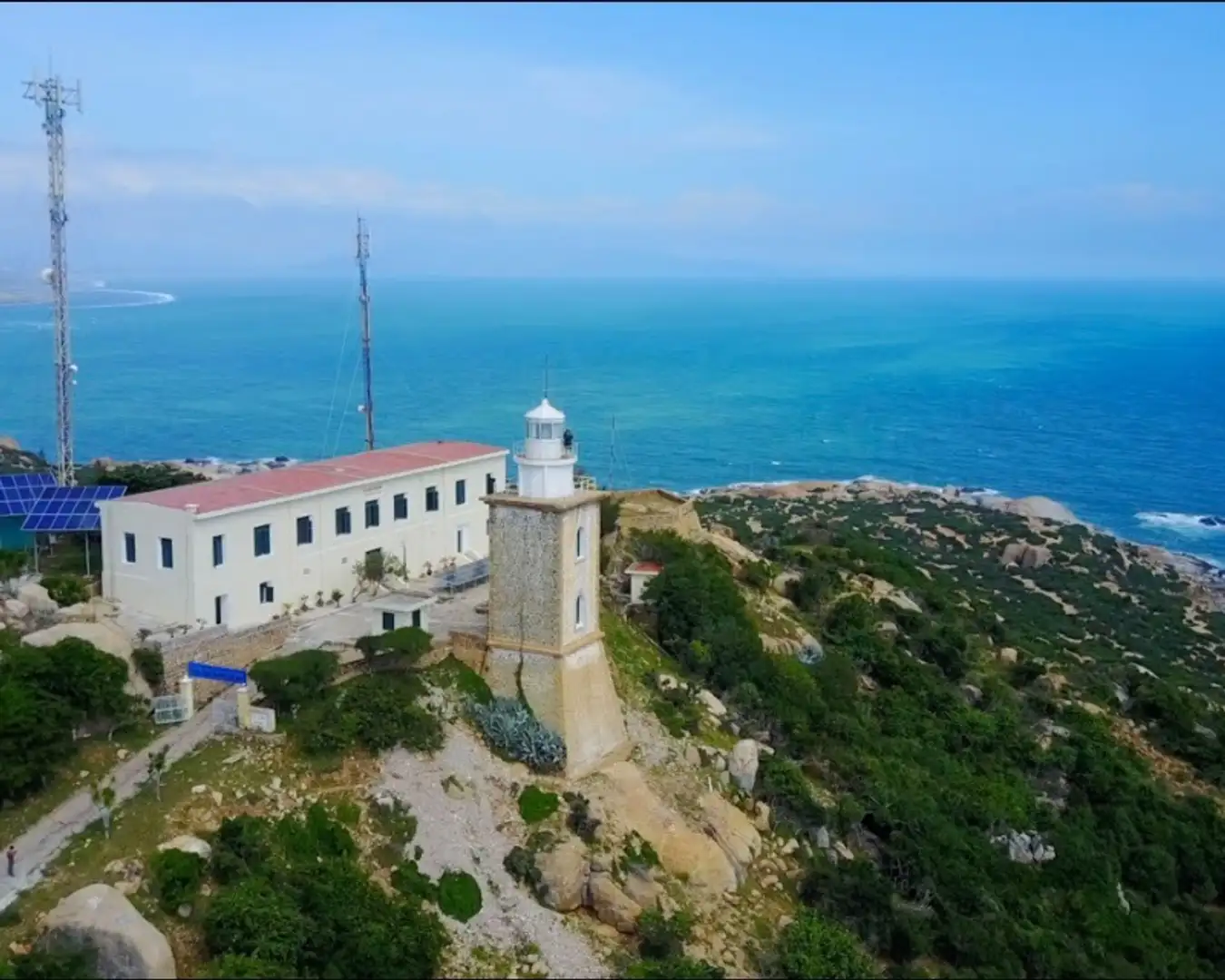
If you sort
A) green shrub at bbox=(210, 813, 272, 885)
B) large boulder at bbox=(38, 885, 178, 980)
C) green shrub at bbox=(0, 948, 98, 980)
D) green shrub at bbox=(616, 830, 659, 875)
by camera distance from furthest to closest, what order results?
green shrub at bbox=(616, 830, 659, 875) → green shrub at bbox=(210, 813, 272, 885) → large boulder at bbox=(38, 885, 178, 980) → green shrub at bbox=(0, 948, 98, 980)

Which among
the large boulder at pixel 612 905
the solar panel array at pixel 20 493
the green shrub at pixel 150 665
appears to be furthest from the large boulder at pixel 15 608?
the large boulder at pixel 612 905

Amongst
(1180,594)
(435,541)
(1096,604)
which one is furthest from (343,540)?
(1180,594)

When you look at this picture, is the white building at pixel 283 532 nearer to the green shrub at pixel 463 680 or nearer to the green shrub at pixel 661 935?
the green shrub at pixel 463 680

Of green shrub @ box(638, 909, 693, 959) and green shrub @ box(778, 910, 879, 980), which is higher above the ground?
green shrub @ box(638, 909, 693, 959)

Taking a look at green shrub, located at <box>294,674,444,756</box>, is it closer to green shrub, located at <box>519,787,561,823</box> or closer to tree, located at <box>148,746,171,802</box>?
green shrub, located at <box>519,787,561,823</box>

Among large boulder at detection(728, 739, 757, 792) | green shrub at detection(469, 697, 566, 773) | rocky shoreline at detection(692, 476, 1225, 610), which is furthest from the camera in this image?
rocky shoreline at detection(692, 476, 1225, 610)

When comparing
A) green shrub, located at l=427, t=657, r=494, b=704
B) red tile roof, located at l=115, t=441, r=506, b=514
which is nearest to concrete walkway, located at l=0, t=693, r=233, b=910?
green shrub, located at l=427, t=657, r=494, b=704

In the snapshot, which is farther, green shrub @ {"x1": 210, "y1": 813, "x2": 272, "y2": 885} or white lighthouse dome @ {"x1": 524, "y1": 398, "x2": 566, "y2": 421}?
white lighthouse dome @ {"x1": 524, "y1": 398, "x2": 566, "y2": 421}
